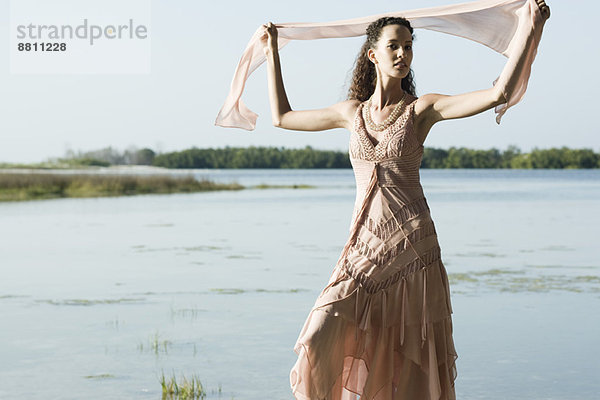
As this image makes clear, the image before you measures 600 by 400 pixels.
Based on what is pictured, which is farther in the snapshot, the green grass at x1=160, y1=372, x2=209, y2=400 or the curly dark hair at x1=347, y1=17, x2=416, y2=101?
the green grass at x1=160, y1=372, x2=209, y2=400

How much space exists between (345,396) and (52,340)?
4.15m

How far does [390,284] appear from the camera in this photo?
3.50 m

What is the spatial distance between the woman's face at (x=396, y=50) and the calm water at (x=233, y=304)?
266 cm

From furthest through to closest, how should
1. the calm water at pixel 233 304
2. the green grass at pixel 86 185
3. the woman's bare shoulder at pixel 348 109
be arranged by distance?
the green grass at pixel 86 185, the calm water at pixel 233 304, the woman's bare shoulder at pixel 348 109

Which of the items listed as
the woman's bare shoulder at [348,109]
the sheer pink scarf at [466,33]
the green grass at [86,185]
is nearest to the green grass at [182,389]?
the sheer pink scarf at [466,33]

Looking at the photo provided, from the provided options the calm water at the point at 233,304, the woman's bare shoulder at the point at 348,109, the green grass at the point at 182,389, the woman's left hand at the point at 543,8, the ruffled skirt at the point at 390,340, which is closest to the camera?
the woman's left hand at the point at 543,8

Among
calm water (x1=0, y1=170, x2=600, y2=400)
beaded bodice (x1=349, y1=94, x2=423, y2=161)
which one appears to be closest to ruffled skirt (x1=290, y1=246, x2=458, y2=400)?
beaded bodice (x1=349, y1=94, x2=423, y2=161)

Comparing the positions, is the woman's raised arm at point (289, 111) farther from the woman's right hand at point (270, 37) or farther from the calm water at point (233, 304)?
the calm water at point (233, 304)

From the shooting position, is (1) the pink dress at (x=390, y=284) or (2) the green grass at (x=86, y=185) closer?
(1) the pink dress at (x=390, y=284)

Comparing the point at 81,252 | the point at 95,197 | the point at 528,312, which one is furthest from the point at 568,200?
the point at 528,312

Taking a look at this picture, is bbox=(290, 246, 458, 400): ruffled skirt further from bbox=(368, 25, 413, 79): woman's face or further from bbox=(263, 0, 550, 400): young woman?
bbox=(368, 25, 413, 79): woman's face

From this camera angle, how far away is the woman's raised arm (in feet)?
12.0

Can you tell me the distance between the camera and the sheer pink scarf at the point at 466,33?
320cm

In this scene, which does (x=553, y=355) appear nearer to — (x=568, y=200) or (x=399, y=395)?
(x=399, y=395)
